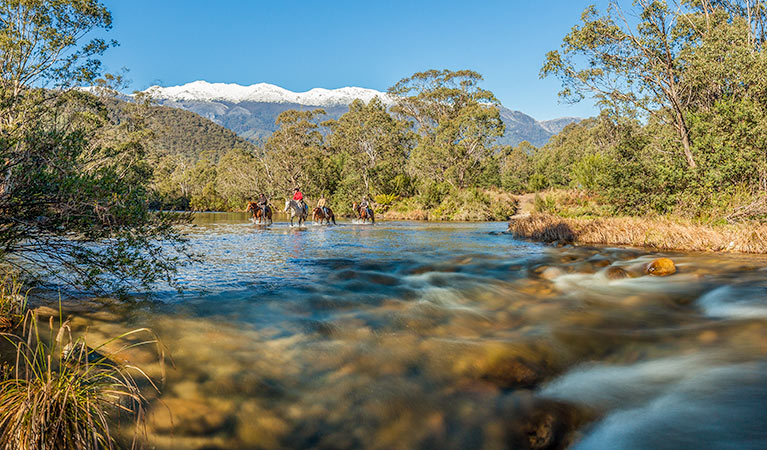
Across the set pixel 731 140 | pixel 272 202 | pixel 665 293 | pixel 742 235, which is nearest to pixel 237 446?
pixel 665 293

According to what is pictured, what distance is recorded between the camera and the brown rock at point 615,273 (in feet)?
28.8

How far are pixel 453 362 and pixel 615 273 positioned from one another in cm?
644

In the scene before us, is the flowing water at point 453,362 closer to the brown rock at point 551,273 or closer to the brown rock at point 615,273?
the brown rock at point 615,273

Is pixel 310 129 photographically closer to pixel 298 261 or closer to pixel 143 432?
pixel 298 261

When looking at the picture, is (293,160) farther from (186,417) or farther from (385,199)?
(186,417)

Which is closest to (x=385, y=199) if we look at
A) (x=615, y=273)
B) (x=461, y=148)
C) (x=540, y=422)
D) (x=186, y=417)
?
(x=461, y=148)

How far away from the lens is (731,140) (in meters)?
13.9

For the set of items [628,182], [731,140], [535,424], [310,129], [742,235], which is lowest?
[535,424]

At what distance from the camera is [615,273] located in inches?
353

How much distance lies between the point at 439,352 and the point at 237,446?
2.41 metres

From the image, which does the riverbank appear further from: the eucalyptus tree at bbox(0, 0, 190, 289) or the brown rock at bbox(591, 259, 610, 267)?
the eucalyptus tree at bbox(0, 0, 190, 289)

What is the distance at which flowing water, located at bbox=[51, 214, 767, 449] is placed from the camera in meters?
3.19

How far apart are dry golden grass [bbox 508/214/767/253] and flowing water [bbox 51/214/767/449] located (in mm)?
3992

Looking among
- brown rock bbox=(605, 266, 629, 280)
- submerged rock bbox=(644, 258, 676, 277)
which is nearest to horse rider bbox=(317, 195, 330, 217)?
brown rock bbox=(605, 266, 629, 280)
